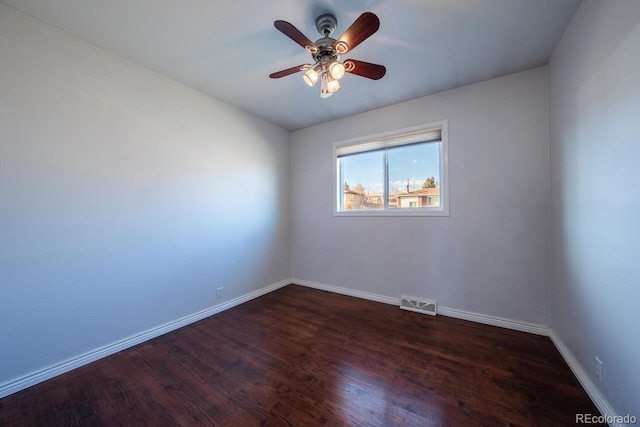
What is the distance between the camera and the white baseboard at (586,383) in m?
1.29

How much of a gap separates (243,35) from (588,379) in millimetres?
3475

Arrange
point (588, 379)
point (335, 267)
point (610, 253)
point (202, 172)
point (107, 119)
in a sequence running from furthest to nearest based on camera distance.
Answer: point (335, 267) → point (202, 172) → point (107, 119) → point (588, 379) → point (610, 253)

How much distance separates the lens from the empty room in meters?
1.40

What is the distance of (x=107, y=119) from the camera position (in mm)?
1979

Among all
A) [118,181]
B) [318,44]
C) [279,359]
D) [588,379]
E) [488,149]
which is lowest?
[279,359]

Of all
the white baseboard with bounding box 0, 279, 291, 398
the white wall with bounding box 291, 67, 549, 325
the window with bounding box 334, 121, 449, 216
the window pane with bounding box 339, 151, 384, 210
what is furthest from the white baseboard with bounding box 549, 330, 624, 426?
the white baseboard with bounding box 0, 279, 291, 398

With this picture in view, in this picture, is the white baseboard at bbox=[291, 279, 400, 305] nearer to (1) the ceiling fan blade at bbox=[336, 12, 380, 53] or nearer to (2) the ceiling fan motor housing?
(1) the ceiling fan blade at bbox=[336, 12, 380, 53]

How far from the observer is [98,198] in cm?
194

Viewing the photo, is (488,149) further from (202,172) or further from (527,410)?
(202,172)

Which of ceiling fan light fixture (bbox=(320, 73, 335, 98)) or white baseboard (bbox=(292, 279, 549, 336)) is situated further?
white baseboard (bbox=(292, 279, 549, 336))

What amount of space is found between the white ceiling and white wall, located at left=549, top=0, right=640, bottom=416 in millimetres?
409

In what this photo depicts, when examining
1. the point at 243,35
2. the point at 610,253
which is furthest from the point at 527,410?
the point at 243,35

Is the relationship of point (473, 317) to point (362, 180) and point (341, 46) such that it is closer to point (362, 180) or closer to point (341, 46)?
point (362, 180)

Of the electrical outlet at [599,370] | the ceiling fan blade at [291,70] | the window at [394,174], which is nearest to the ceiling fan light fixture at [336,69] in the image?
the ceiling fan blade at [291,70]
